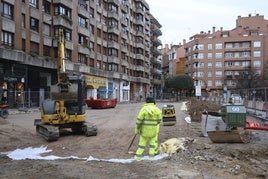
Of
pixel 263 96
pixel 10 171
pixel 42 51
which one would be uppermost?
pixel 42 51

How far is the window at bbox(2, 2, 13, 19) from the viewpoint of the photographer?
133 ft

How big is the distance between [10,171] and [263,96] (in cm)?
1815

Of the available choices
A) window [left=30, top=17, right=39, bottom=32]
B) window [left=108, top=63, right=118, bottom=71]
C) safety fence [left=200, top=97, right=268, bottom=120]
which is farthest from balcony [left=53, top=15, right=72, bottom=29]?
safety fence [left=200, top=97, right=268, bottom=120]

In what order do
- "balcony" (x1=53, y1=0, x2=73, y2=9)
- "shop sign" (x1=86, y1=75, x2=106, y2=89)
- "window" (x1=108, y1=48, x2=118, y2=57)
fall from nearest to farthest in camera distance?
1. "balcony" (x1=53, y1=0, x2=73, y2=9)
2. "shop sign" (x1=86, y1=75, x2=106, y2=89)
3. "window" (x1=108, y1=48, x2=118, y2=57)

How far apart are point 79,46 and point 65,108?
41.9 meters

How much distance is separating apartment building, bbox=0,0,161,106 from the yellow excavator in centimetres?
2058

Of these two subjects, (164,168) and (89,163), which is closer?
(164,168)

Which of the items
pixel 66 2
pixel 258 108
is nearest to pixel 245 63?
pixel 66 2

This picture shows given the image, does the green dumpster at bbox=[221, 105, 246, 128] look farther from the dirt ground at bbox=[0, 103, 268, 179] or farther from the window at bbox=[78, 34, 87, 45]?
the window at bbox=[78, 34, 87, 45]

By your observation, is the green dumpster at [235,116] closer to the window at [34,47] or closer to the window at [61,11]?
the window at [34,47]

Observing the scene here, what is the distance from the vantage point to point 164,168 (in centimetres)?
979

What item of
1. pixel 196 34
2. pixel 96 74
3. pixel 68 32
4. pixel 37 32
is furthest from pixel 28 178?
pixel 196 34

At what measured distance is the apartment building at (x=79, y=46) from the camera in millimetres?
41125

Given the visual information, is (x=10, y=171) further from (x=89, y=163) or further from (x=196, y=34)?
(x=196, y=34)
